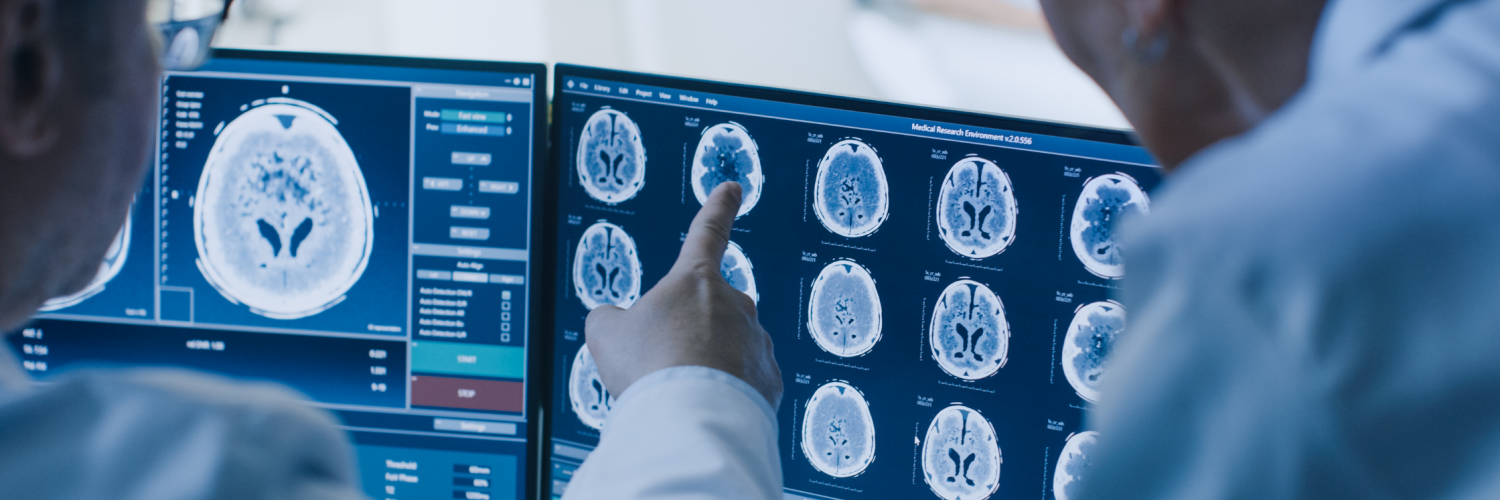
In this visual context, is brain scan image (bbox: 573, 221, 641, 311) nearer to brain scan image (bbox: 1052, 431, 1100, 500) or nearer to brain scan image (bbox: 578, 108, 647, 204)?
brain scan image (bbox: 578, 108, 647, 204)

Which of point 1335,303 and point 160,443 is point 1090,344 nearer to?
point 1335,303

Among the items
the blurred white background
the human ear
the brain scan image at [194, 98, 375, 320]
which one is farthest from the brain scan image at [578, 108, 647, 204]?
the blurred white background

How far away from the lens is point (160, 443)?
0.41 meters

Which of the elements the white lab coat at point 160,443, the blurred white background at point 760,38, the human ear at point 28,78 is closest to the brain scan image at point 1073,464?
the white lab coat at point 160,443

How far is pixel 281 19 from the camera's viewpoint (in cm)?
206

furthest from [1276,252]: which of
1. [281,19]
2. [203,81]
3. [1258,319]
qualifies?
[281,19]

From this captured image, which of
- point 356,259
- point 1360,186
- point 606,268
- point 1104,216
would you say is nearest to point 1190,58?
point 1360,186

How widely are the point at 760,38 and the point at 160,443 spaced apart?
5.87 feet

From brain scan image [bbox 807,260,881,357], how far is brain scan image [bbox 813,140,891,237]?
0.04 meters

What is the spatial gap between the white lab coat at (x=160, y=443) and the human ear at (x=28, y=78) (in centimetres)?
11

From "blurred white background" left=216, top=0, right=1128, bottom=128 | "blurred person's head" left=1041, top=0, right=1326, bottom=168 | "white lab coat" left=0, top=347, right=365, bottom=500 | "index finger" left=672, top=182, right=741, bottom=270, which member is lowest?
"white lab coat" left=0, top=347, right=365, bottom=500

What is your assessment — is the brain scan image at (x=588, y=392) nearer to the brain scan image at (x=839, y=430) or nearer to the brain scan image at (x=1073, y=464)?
the brain scan image at (x=839, y=430)

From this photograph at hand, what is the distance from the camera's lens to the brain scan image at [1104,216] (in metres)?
A: 0.90

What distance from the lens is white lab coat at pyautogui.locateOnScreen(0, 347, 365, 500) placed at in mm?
397
